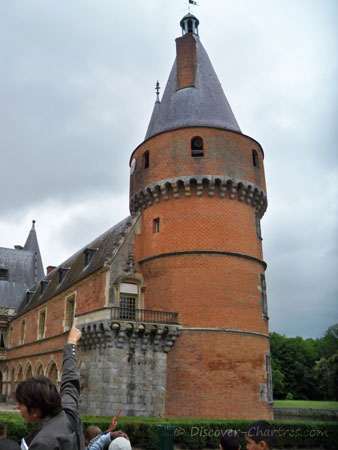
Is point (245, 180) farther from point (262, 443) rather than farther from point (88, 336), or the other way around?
point (262, 443)

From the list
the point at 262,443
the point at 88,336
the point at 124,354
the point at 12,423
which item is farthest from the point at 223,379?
the point at 262,443

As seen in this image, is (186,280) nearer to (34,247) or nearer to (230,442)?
(230,442)

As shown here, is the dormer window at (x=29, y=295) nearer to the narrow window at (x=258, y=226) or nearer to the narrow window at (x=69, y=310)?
the narrow window at (x=69, y=310)

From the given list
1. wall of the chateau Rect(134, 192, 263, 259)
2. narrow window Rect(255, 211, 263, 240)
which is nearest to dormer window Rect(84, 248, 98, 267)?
wall of the chateau Rect(134, 192, 263, 259)

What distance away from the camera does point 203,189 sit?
74.9ft

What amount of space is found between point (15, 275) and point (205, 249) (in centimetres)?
3124

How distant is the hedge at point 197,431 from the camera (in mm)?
14325

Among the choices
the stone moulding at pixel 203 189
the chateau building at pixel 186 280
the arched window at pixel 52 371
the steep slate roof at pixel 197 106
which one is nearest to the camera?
the chateau building at pixel 186 280

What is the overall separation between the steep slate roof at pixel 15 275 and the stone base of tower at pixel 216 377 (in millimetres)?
28687

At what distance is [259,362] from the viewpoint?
21.5 m

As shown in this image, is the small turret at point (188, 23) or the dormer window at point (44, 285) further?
the dormer window at point (44, 285)

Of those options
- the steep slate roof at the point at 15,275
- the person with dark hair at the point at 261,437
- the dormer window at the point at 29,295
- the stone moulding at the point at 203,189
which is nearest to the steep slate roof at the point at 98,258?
the stone moulding at the point at 203,189

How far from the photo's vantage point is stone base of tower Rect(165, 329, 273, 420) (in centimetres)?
1978

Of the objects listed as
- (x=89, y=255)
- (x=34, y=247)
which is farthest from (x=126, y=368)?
(x=34, y=247)
